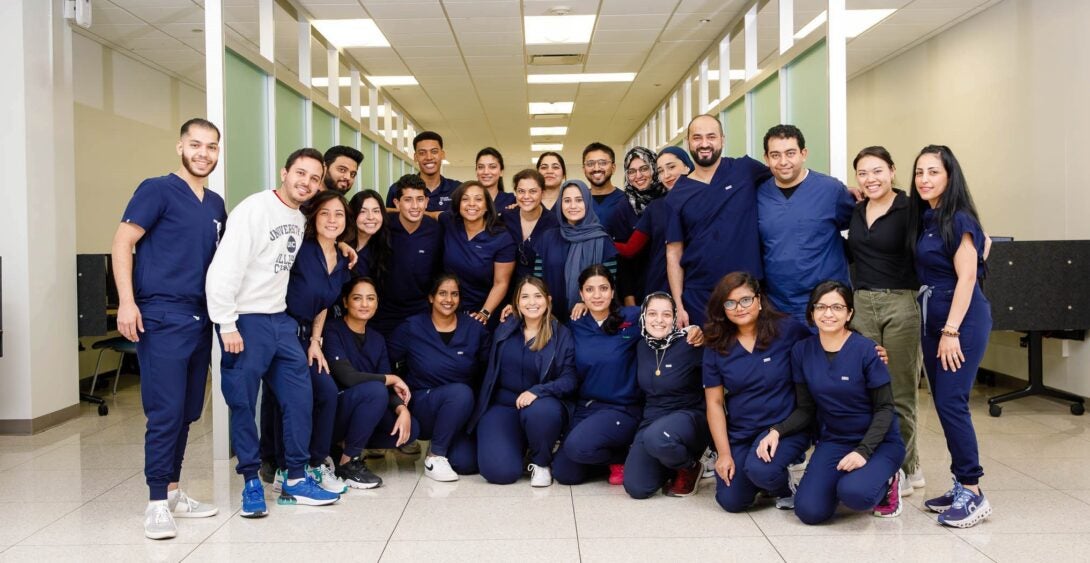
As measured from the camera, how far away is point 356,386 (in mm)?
4023

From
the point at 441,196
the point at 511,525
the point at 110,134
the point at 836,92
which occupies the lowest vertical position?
the point at 511,525

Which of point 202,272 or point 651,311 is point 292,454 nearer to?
point 202,272

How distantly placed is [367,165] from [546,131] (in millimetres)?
5892

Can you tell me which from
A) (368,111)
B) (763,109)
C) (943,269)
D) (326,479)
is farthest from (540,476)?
(368,111)

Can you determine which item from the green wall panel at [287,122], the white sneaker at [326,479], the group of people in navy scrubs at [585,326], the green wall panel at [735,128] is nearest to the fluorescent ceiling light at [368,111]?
the green wall panel at [287,122]

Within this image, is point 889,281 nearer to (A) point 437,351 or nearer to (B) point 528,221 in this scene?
(B) point 528,221

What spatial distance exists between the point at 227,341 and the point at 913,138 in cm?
673

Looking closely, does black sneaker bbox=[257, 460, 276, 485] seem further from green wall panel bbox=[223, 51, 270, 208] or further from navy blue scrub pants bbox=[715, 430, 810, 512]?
navy blue scrub pants bbox=[715, 430, 810, 512]

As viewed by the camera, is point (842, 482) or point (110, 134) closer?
point (842, 482)

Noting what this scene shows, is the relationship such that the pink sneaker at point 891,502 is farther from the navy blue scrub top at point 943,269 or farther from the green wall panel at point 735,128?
the green wall panel at point 735,128

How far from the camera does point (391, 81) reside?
30.7 feet

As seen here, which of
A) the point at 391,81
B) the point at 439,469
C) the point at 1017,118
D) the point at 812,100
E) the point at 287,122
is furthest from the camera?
the point at 391,81

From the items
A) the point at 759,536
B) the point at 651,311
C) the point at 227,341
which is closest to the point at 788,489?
the point at 759,536

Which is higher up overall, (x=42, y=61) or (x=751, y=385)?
(x=42, y=61)
